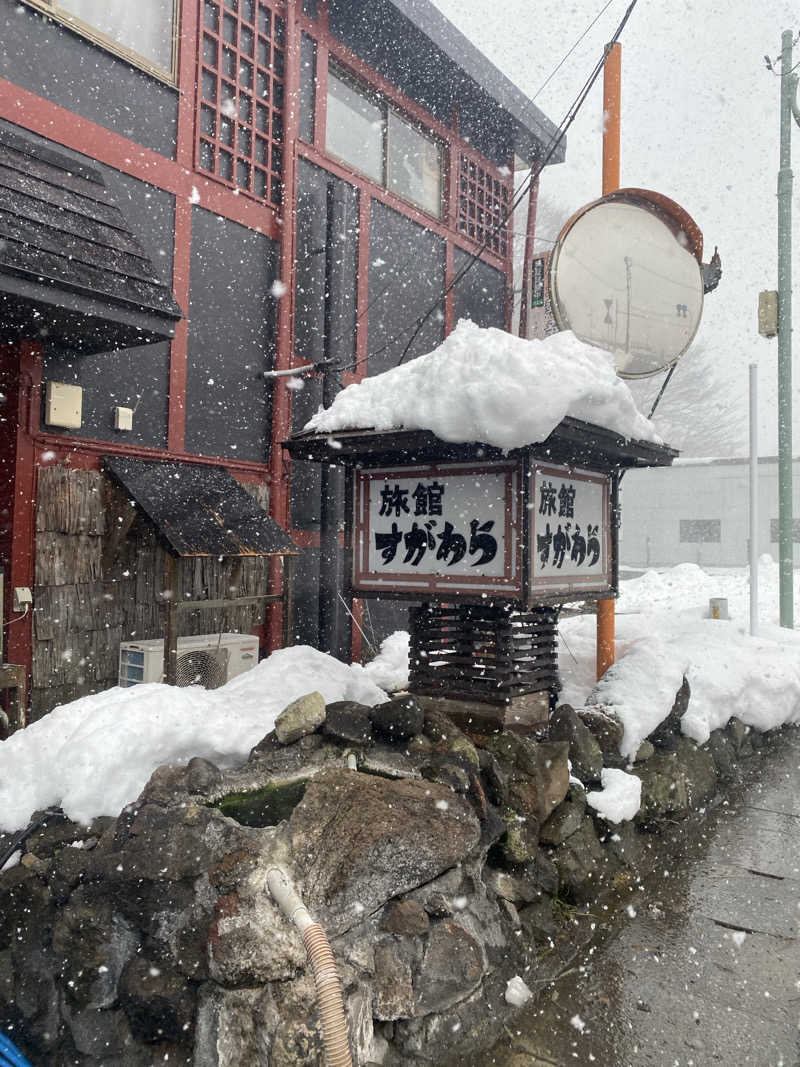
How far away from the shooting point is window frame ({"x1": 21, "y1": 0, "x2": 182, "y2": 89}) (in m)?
7.22

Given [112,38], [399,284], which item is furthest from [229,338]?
[399,284]

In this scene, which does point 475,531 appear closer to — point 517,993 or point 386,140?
point 517,993

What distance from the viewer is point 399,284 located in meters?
12.0

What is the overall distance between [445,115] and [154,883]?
42.8 feet

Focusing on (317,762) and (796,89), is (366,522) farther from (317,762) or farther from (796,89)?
(796,89)

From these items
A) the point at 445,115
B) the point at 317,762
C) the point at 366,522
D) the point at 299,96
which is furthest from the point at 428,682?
the point at 445,115

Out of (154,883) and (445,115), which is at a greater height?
(445,115)

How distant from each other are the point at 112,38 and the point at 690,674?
29.2ft

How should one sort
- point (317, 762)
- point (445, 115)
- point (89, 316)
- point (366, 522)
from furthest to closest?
1. point (445, 115)
2. point (89, 316)
3. point (366, 522)
4. point (317, 762)

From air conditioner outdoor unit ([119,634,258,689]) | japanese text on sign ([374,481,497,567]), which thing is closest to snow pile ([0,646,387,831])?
japanese text on sign ([374,481,497,567])

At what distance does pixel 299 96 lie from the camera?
32.8ft

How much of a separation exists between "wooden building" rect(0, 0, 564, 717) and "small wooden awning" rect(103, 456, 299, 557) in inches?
9.4

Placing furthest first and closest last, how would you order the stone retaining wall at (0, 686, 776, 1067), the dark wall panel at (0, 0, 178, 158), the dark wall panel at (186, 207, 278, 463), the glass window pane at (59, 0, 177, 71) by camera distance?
the dark wall panel at (186, 207, 278, 463) → the glass window pane at (59, 0, 177, 71) → the dark wall panel at (0, 0, 178, 158) → the stone retaining wall at (0, 686, 776, 1067)

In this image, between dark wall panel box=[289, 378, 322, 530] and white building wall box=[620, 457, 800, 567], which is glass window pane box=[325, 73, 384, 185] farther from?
white building wall box=[620, 457, 800, 567]
